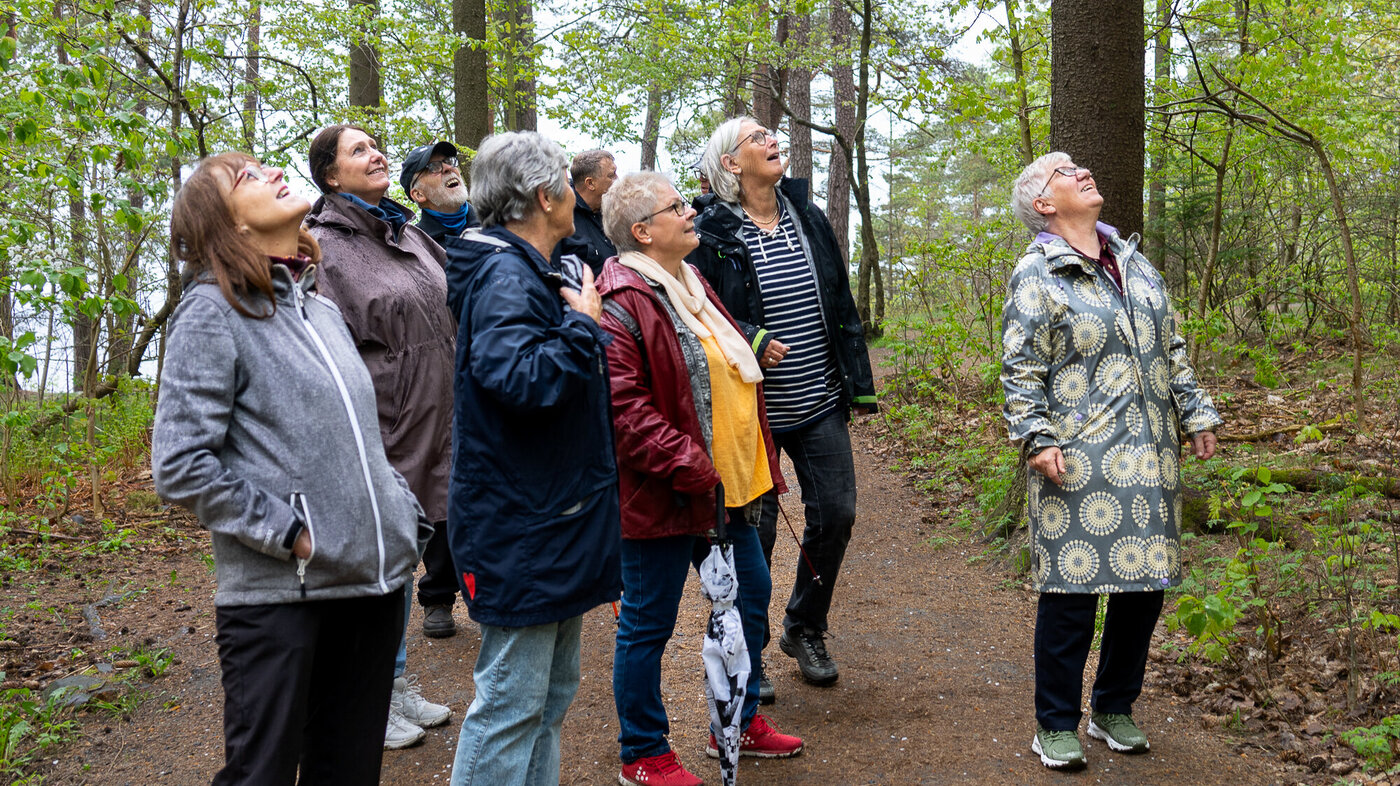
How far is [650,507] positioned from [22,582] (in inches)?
201

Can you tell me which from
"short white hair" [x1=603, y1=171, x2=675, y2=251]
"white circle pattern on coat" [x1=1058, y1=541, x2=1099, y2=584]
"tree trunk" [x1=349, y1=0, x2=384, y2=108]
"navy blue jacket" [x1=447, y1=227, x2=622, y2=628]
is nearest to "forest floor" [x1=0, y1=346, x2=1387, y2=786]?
"white circle pattern on coat" [x1=1058, y1=541, x2=1099, y2=584]

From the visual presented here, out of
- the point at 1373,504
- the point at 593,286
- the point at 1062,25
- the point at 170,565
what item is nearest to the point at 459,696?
the point at 593,286

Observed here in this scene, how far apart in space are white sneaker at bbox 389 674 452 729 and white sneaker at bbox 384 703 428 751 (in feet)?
0.23

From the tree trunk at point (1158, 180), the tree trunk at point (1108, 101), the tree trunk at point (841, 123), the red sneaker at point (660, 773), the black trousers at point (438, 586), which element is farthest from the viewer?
the tree trunk at point (841, 123)

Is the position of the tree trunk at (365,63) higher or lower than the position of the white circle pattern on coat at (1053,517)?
higher

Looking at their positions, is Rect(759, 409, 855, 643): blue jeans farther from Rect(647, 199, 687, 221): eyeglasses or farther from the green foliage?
the green foliage

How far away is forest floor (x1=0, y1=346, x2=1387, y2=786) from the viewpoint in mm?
3504

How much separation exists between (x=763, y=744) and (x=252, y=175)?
2.52 meters

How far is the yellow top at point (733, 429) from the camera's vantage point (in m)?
3.33

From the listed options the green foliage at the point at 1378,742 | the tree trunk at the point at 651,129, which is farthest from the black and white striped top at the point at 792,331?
the tree trunk at the point at 651,129

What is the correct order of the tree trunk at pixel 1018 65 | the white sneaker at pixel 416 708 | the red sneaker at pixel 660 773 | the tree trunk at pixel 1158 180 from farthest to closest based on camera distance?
the tree trunk at pixel 1158 180
the tree trunk at pixel 1018 65
the white sneaker at pixel 416 708
the red sneaker at pixel 660 773

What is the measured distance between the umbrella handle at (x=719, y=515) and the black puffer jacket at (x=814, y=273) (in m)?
0.98

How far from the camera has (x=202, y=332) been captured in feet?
7.07

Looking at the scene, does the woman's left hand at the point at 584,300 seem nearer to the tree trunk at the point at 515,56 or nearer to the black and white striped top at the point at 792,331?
the black and white striped top at the point at 792,331
